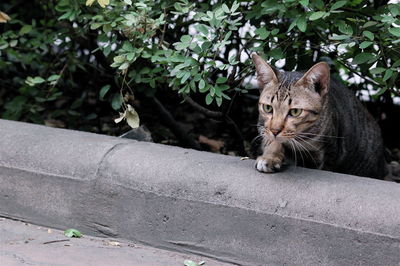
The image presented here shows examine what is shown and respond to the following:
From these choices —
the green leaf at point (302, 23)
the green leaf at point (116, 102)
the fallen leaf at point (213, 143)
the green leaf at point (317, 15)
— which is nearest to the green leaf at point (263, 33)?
the green leaf at point (302, 23)

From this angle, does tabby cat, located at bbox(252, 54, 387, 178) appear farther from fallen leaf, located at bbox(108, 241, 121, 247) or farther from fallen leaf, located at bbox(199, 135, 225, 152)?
fallen leaf, located at bbox(199, 135, 225, 152)

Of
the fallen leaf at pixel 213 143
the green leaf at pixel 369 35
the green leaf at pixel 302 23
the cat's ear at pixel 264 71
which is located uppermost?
the green leaf at pixel 369 35

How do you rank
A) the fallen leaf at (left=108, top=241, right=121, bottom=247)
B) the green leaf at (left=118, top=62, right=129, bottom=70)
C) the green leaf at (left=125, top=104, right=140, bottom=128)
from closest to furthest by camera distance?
the fallen leaf at (left=108, top=241, right=121, bottom=247)
the green leaf at (left=118, top=62, right=129, bottom=70)
the green leaf at (left=125, top=104, right=140, bottom=128)

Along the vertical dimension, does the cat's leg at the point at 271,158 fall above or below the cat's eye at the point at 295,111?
below

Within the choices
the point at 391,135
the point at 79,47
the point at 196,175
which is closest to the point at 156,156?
the point at 196,175

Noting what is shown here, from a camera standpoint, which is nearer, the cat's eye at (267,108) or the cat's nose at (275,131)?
the cat's nose at (275,131)

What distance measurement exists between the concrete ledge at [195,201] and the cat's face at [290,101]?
0.78 feet

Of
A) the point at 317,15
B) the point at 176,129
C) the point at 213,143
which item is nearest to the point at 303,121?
the point at 317,15

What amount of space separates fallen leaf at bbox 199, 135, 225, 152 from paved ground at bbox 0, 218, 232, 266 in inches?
75.6

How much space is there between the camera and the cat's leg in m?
3.65

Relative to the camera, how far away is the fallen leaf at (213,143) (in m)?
5.65

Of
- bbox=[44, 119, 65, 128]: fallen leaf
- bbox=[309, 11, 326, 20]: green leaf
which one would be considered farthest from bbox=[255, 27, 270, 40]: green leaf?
bbox=[44, 119, 65, 128]: fallen leaf

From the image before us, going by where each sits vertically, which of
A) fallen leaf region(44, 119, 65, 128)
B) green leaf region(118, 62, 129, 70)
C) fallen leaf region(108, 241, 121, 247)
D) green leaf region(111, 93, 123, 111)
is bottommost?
fallen leaf region(44, 119, 65, 128)

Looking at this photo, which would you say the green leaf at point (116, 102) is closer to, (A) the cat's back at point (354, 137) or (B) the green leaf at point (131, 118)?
(B) the green leaf at point (131, 118)
